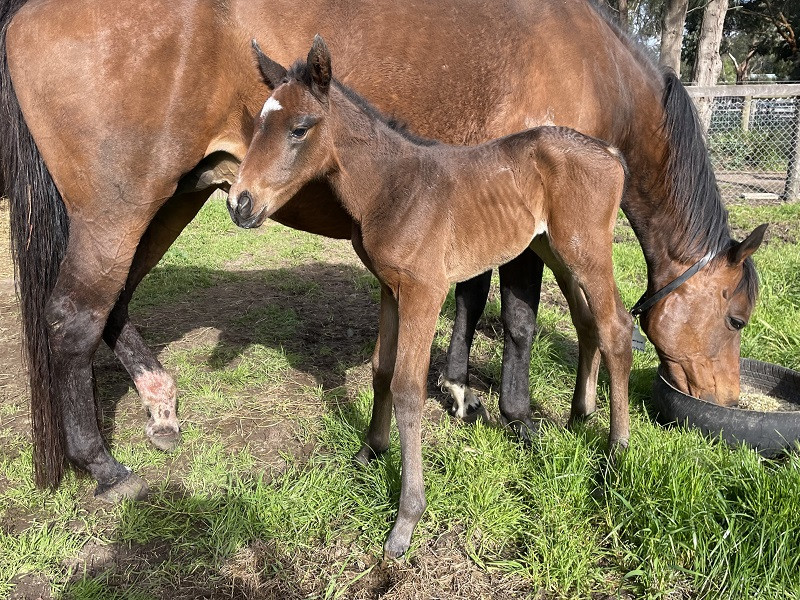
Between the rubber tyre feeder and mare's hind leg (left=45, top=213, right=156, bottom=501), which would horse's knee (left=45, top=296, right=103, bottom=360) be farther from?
the rubber tyre feeder

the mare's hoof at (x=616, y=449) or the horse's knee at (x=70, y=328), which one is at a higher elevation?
the horse's knee at (x=70, y=328)

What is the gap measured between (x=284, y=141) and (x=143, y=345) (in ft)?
6.52

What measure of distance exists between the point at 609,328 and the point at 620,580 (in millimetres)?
1081

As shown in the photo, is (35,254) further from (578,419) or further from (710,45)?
(710,45)

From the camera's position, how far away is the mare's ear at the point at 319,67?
2.13 meters

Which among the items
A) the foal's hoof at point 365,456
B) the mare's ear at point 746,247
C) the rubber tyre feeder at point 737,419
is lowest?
the foal's hoof at point 365,456

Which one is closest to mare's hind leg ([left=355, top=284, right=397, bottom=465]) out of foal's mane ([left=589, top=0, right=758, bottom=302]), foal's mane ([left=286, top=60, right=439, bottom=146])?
foal's mane ([left=286, top=60, right=439, bottom=146])

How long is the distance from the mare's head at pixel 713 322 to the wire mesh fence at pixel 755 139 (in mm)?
7236

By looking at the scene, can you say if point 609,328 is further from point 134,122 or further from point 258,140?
point 134,122

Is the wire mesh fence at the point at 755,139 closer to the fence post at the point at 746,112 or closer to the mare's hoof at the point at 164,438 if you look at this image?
the fence post at the point at 746,112

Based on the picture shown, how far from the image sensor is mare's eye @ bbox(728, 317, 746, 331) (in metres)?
3.21

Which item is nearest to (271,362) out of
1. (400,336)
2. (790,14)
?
(400,336)

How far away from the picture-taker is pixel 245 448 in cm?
312

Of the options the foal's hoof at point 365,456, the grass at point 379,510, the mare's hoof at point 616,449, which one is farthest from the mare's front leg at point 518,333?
the foal's hoof at point 365,456
